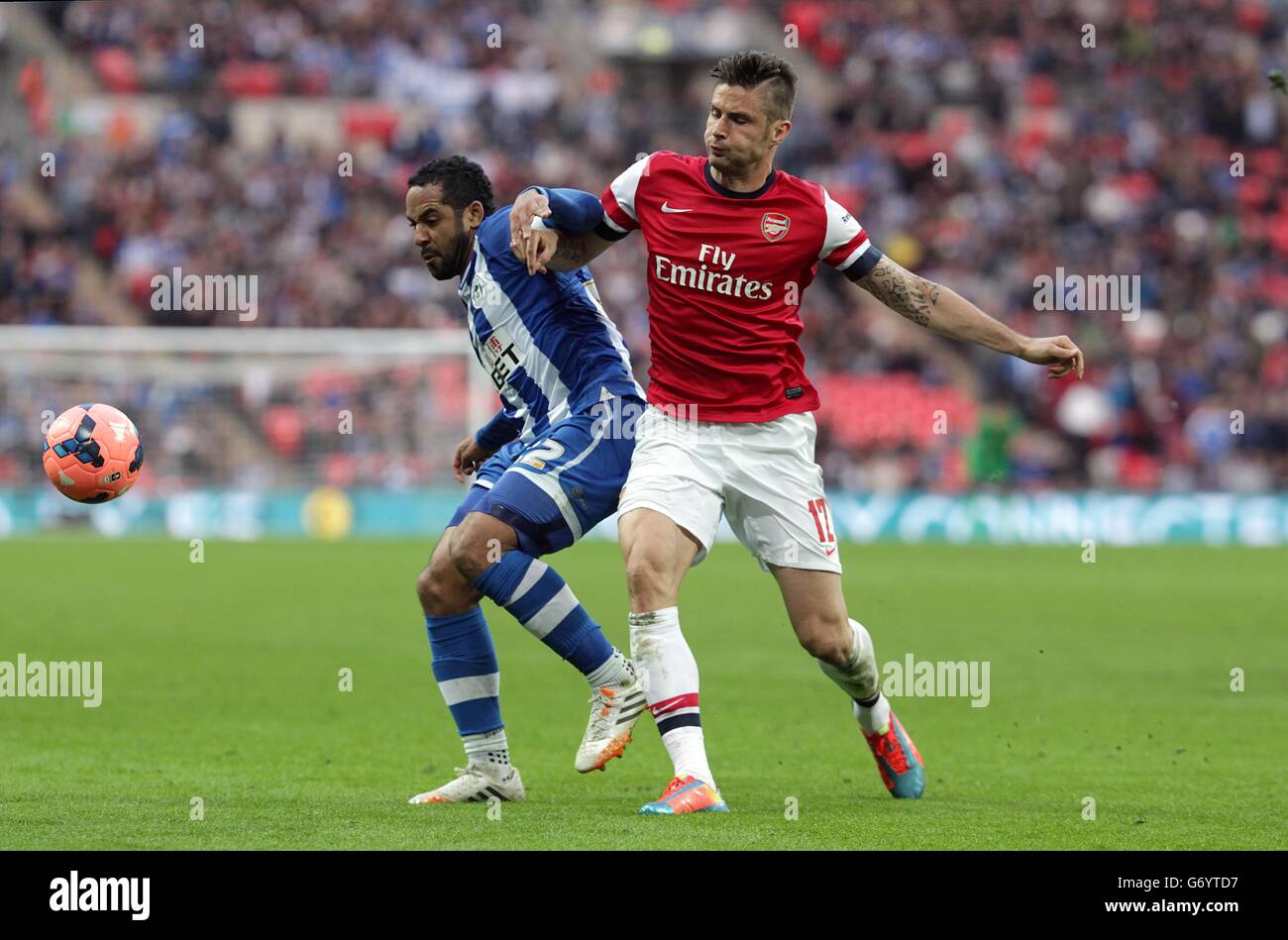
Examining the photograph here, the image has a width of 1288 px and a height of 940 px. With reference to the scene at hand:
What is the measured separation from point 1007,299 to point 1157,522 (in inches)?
202

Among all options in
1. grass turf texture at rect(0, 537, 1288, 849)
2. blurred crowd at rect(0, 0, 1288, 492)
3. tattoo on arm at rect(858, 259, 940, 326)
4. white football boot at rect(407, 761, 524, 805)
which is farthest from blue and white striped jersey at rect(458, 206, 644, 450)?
blurred crowd at rect(0, 0, 1288, 492)

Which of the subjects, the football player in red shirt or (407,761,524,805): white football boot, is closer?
the football player in red shirt

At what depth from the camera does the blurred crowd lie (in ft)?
97.1

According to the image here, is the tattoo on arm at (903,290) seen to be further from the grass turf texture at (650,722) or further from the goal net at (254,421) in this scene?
the goal net at (254,421)

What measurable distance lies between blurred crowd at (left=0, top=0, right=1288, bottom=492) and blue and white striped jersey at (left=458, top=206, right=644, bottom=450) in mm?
19517

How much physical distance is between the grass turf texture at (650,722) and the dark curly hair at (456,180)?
246 centimetres

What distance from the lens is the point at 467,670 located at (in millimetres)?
7441

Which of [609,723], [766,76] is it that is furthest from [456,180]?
[609,723]

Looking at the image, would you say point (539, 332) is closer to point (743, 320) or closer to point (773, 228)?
point (743, 320)

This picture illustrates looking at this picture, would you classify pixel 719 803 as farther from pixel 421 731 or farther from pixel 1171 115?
pixel 1171 115

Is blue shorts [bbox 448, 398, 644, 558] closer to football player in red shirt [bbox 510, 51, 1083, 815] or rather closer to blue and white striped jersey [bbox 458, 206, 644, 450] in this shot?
blue and white striped jersey [bbox 458, 206, 644, 450]

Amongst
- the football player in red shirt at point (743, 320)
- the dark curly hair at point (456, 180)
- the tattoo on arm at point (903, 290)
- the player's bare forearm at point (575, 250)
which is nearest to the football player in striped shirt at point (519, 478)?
the dark curly hair at point (456, 180)

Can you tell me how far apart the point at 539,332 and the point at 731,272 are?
3.09ft

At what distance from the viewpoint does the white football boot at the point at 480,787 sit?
7.25 meters
